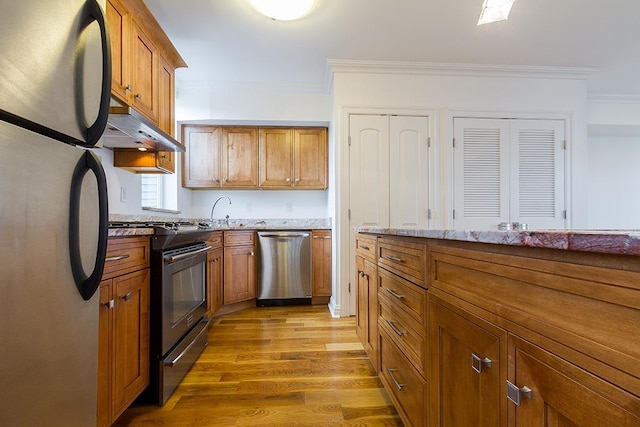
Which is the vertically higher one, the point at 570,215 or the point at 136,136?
the point at 136,136

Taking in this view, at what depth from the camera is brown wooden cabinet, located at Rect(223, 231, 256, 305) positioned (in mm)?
3059

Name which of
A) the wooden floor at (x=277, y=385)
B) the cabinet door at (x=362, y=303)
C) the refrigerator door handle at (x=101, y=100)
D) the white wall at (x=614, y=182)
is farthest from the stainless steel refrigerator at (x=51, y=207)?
the white wall at (x=614, y=182)

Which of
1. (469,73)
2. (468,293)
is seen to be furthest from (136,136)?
(469,73)

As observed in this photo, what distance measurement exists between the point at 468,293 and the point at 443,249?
6.8 inches

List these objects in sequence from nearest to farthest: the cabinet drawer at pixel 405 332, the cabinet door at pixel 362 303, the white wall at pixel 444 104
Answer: the cabinet drawer at pixel 405 332
the cabinet door at pixel 362 303
the white wall at pixel 444 104

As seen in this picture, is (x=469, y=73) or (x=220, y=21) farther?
(x=469, y=73)

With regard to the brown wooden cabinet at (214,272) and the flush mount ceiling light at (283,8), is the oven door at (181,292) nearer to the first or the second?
the brown wooden cabinet at (214,272)

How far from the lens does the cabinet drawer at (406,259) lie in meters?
1.05

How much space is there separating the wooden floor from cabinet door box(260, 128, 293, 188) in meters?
1.75

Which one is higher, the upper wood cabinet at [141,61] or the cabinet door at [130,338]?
the upper wood cabinet at [141,61]

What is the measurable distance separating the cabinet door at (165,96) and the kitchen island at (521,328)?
7.07ft

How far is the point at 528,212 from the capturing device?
317cm

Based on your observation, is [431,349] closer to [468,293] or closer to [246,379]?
[468,293]

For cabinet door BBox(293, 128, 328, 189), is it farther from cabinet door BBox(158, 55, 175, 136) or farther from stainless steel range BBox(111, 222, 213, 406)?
stainless steel range BBox(111, 222, 213, 406)
